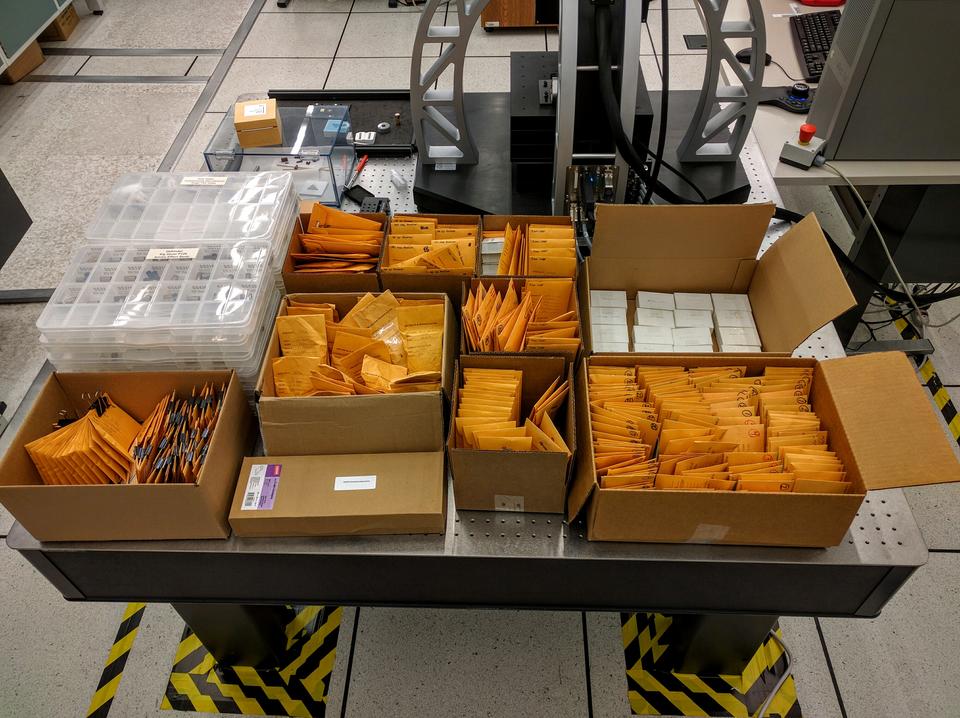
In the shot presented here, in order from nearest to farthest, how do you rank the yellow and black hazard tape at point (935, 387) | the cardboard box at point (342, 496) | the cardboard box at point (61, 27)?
the cardboard box at point (342, 496) < the yellow and black hazard tape at point (935, 387) < the cardboard box at point (61, 27)

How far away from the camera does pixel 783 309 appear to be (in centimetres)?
174

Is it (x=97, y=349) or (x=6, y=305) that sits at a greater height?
(x=97, y=349)

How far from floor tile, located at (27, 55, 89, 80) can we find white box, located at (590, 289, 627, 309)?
4462mm

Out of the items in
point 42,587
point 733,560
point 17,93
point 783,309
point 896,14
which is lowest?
point 42,587

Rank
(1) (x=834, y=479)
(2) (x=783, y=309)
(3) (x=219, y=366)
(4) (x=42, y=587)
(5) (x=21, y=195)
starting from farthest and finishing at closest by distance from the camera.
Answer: (5) (x=21, y=195) → (4) (x=42, y=587) → (2) (x=783, y=309) → (3) (x=219, y=366) → (1) (x=834, y=479)

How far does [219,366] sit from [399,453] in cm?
49

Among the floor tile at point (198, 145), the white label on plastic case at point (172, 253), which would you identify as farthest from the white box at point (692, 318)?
the floor tile at point (198, 145)

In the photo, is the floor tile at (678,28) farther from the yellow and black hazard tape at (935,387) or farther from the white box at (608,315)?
the white box at (608,315)

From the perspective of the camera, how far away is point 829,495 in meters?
1.23

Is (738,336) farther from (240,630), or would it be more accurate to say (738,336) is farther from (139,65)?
(139,65)

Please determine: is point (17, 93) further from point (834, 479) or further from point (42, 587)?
point (834, 479)

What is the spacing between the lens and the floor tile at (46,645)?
6.62 ft

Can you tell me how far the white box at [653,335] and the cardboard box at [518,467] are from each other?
42 centimetres

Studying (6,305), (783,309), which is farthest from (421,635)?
(6,305)
